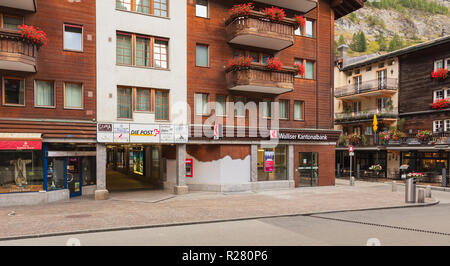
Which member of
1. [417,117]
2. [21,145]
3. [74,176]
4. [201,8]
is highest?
[201,8]

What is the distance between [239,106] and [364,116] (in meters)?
19.5

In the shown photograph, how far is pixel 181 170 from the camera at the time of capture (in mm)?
19641

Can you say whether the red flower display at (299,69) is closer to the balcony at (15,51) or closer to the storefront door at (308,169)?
the storefront door at (308,169)

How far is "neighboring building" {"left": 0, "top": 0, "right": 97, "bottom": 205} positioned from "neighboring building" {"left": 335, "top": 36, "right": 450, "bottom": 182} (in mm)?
26381

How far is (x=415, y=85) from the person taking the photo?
1271 inches

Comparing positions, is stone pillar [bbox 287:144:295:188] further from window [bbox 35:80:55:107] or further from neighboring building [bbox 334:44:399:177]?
window [bbox 35:80:55:107]

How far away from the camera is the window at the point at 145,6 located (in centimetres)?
1873

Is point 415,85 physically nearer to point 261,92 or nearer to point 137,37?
point 261,92

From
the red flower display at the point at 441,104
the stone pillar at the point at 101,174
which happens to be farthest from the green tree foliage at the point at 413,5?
the stone pillar at the point at 101,174

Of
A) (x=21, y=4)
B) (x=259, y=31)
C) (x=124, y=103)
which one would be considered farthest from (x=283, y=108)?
(x=21, y=4)

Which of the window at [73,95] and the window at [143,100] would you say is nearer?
the window at [73,95]

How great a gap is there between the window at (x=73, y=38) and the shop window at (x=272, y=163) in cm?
1220

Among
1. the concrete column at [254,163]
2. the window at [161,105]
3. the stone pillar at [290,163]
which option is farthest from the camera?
the stone pillar at [290,163]

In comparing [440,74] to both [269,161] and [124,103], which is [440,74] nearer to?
[269,161]
